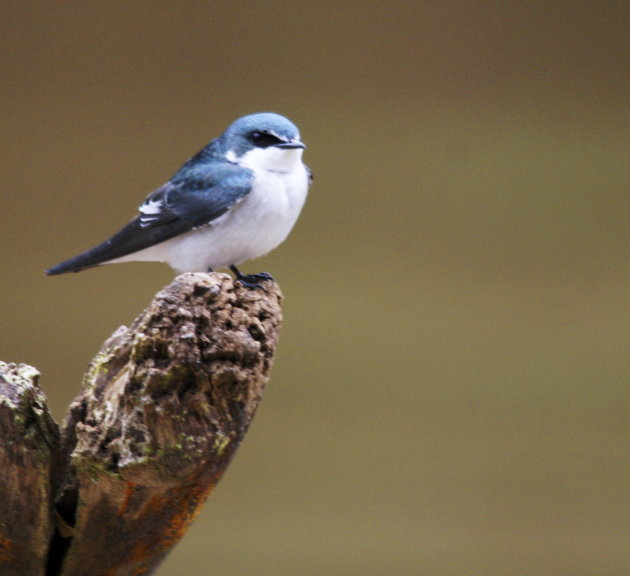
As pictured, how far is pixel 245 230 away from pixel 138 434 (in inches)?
16.7

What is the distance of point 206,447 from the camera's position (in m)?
1.07

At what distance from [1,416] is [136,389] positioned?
0.18 meters

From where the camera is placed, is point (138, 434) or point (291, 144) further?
point (291, 144)

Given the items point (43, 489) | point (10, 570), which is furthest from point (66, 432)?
point (10, 570)

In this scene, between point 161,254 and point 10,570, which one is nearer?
point 10,570

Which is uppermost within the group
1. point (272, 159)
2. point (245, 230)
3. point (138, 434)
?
point (272, 159)

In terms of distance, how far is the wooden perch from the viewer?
1.05m

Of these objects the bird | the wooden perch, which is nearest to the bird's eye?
the bird

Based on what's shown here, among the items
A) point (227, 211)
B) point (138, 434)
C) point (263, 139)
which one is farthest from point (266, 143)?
point (138, 434)

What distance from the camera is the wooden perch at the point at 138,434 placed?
41.3 inches

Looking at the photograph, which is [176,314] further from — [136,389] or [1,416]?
[1,416]

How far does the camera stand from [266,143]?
1.39 metres

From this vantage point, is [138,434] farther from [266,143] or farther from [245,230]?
[266,143]

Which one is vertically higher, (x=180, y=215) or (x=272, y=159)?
(x=272, y=159)
